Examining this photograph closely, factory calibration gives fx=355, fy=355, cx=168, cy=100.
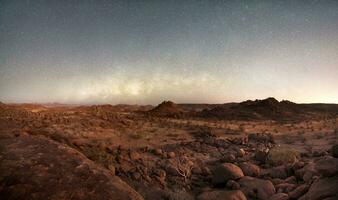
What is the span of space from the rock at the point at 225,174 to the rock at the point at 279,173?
1.07 metres

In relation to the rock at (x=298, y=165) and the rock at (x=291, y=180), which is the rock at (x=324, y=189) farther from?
the rock at (x=298, y=165)

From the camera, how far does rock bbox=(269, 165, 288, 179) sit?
1133 centimetres

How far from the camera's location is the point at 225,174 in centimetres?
1099

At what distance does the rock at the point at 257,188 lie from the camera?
9906mm

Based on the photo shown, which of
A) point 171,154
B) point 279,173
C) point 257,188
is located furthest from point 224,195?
point 171,154

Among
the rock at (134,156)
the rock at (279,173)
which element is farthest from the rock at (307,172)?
the rock at (134,156)

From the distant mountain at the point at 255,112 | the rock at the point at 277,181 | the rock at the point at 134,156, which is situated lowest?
the rock at the point at 277,181

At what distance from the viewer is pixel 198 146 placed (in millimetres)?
16016

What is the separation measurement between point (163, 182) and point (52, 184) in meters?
4.74

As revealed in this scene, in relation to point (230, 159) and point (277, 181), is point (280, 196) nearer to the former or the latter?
point (277, 181)

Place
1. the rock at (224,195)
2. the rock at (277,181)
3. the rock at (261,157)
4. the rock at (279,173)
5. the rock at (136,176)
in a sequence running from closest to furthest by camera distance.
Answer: the rock at (224,195)
the rock at (136,176)
the rock at (277,181)
the rock at (279,173)
the rock at (261,157)

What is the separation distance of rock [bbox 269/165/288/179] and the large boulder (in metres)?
6.01

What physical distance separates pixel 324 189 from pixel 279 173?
3.90 m

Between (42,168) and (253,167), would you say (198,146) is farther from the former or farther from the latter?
(42,168)
